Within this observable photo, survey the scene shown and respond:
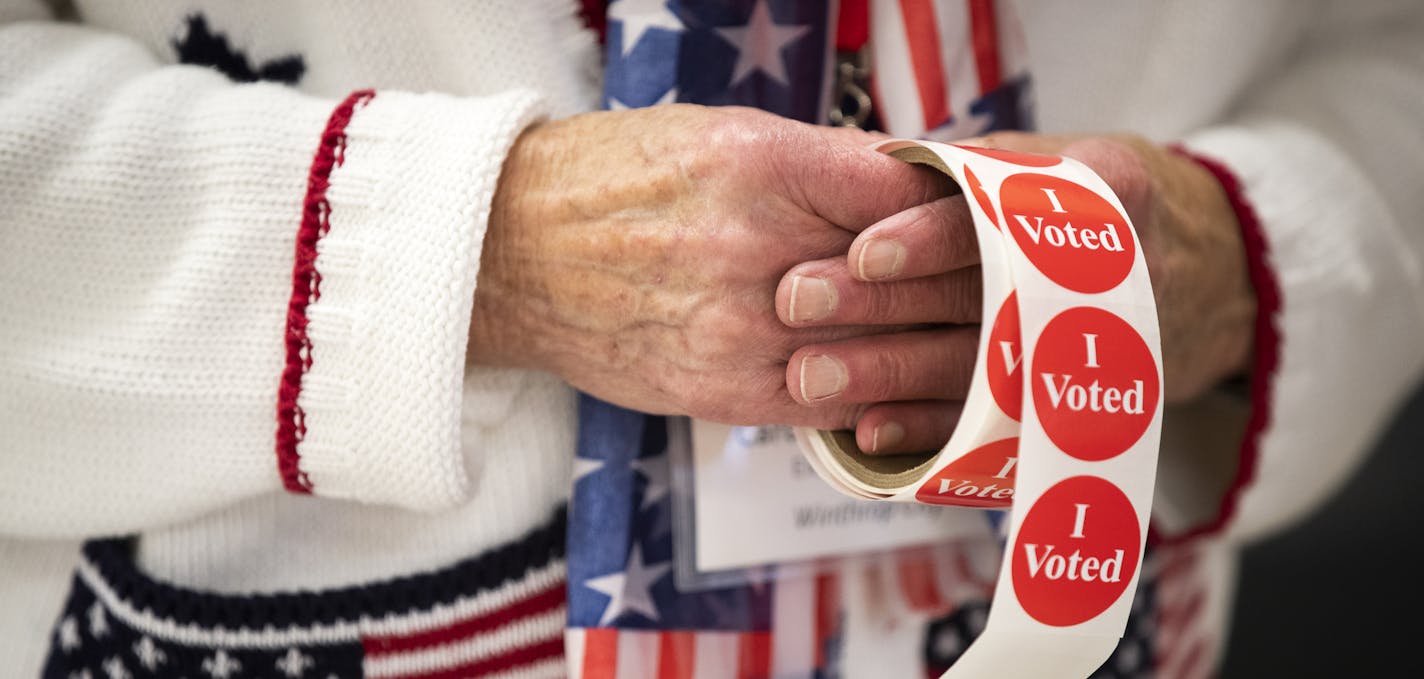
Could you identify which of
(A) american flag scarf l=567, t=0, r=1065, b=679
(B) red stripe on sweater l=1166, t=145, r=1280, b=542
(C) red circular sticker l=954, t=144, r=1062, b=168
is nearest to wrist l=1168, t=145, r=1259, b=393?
(B) red stripe on sweater l=1166, t=145, r=1280, b=542

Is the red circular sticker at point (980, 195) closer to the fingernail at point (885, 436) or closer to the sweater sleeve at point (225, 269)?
the fingernail at point (885, 436)

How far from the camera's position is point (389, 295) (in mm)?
530

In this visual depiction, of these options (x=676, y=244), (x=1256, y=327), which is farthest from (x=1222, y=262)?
(x=676, y=244)

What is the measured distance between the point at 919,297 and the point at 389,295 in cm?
29

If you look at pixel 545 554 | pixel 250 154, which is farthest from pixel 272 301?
pixel 545 554

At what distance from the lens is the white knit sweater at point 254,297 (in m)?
0.54

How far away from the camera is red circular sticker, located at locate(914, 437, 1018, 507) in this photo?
45 cm

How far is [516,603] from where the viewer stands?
63cm

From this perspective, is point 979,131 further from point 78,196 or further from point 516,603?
point 78,196

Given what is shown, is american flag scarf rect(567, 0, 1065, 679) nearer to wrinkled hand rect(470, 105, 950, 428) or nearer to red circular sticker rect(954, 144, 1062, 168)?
wrinkled hand rect(470, 105, 950, 428)

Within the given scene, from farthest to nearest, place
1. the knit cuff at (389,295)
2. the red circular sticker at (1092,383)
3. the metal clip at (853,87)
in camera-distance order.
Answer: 1. the metal clip at (853,87)
2. the knit cuff at (389,295)
3. the red circular sticker at (1092,383)

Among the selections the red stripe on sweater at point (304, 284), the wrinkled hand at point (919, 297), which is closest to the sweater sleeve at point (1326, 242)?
the wrinkled hand at point (919, 297)

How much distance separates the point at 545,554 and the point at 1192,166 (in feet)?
1.83

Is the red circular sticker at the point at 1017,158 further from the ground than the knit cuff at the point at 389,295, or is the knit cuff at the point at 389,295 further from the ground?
the red circular sticker at the point at 1017,158
